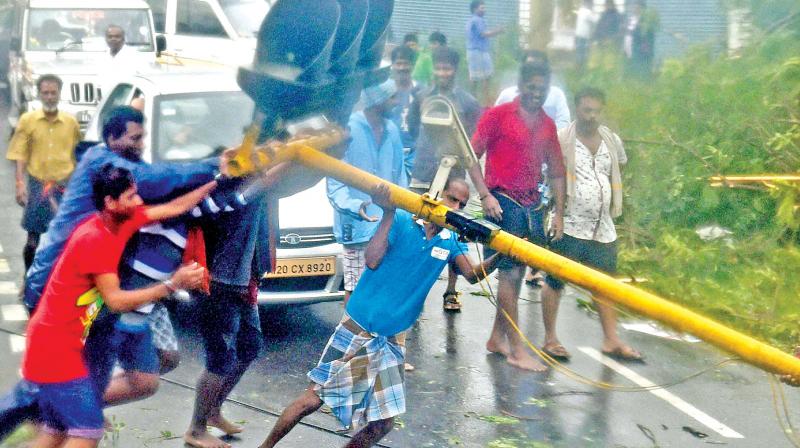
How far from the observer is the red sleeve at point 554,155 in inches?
311

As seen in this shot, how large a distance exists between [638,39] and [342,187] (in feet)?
7.91

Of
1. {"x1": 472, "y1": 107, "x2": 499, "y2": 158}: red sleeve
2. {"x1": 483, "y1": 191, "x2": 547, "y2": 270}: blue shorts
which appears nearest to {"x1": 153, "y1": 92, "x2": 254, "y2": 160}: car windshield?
{"x1": 472, "y1": 107, "x2": 499, "y2": 158}: red sleeve

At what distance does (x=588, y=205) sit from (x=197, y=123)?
115 inches

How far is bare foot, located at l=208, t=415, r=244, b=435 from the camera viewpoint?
242 inches

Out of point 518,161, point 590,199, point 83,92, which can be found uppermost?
point 518,161

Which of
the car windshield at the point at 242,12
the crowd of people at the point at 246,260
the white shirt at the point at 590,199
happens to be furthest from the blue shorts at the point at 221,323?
the car windshield at the point at 242,12

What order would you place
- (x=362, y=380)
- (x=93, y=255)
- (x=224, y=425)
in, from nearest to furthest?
(x=93, y=255) → (x=362, y=380) → (x=224, y=425)

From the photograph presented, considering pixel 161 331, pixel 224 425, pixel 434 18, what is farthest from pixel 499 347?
pixel 434 18

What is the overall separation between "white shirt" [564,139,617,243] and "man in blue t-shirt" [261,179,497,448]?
2.74 m

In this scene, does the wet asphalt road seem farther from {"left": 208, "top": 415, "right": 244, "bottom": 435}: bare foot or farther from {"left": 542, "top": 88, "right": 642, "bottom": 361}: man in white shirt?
{"left": 542, "top": 88, "right": 642, "bottom": 361}: man in white shirt

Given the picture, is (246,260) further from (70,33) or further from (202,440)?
(70,33)

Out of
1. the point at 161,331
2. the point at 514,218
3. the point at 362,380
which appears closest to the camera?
the point at 362,380

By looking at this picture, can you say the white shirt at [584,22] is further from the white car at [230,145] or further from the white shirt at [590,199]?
the white car at [230,145]

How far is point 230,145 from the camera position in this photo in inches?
328
